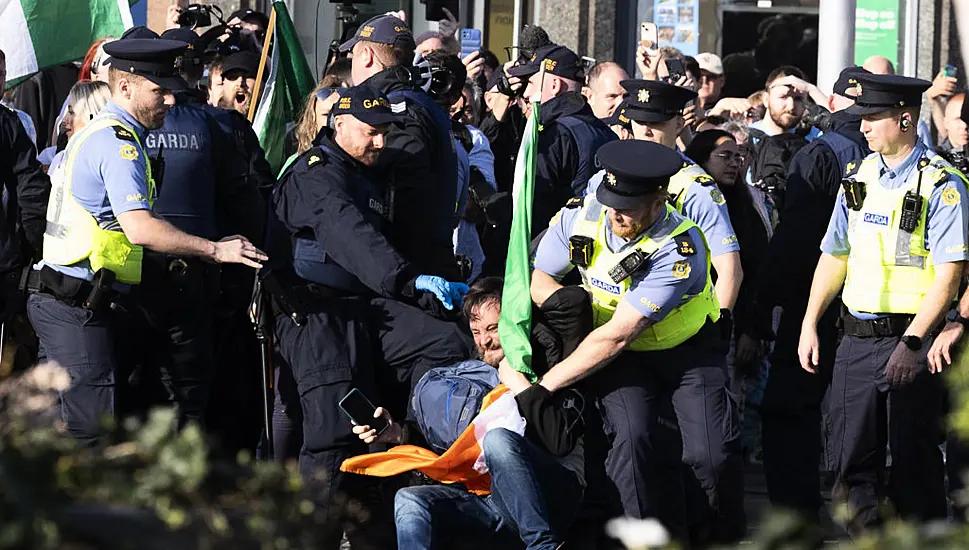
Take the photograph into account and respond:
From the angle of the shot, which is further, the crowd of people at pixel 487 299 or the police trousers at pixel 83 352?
A: the police trousers at pixel 83 352

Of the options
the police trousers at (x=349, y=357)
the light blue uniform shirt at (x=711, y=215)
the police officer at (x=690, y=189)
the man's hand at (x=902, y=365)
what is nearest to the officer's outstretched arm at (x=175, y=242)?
the police trousers at (x=349, y=357)

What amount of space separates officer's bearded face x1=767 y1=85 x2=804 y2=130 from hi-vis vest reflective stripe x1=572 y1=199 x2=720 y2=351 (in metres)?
3.83

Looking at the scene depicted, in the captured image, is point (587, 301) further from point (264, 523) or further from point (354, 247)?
point (264, 523)

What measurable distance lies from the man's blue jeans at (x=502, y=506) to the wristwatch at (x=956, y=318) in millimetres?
1863

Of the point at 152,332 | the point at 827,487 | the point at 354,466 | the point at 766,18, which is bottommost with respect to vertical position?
the point at 827,487

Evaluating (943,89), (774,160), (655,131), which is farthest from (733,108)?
(655,131)

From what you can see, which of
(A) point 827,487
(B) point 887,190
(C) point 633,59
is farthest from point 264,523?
(C) point 633,59

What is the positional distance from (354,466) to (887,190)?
2.35 meters

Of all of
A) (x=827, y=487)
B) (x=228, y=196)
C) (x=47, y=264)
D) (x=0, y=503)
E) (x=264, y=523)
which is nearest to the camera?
(x=0, y=503)

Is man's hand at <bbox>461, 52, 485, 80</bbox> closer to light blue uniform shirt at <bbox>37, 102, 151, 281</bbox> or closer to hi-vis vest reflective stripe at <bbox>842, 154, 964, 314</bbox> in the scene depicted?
hi-vis vest reflective stripe at <bbox>842, 154, 964, 314</bbox>

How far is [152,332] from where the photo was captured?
20.2 feet

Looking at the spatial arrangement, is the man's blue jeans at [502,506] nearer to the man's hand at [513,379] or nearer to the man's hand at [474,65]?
the man's hand at [513,379]

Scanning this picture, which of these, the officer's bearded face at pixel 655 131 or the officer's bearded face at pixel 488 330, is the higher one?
the officer's bearded face at pixel 655 131

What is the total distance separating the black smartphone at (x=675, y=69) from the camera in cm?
852
